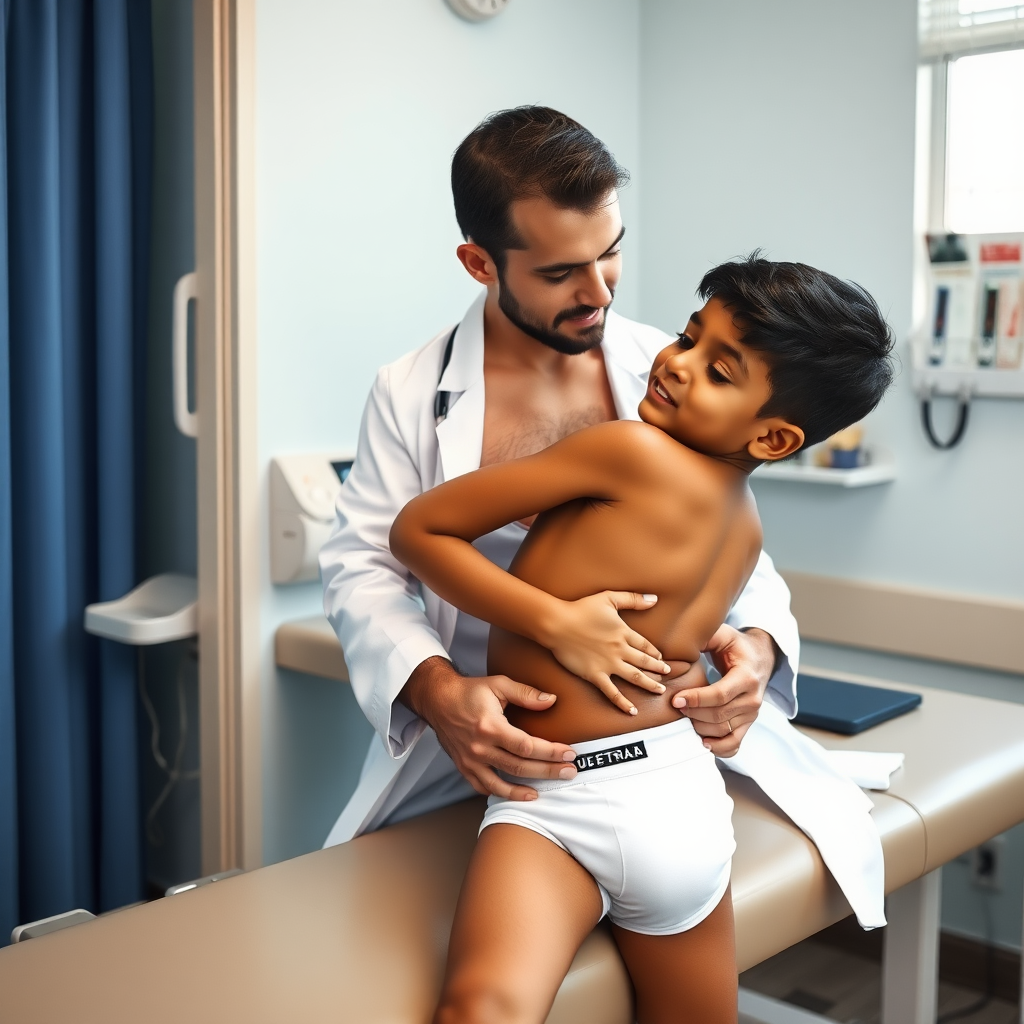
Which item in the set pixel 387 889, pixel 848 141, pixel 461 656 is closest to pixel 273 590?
pixel 461 656

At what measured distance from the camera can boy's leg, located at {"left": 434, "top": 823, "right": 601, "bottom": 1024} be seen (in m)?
1.12

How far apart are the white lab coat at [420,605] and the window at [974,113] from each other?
1.22 meters

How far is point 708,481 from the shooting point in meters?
1.32

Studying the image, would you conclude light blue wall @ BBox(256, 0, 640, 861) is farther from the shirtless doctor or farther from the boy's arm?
the boy's arm

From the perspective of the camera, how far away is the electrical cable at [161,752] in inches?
103

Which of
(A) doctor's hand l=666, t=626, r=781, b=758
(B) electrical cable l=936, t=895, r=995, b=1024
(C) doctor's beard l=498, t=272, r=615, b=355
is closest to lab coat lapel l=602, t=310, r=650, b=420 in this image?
(C) doctor's beard l=498, t=272, r=615, b=355

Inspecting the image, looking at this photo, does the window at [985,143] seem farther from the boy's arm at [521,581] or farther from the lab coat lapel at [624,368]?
the boy's arm at [521,581]

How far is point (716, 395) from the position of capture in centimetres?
129

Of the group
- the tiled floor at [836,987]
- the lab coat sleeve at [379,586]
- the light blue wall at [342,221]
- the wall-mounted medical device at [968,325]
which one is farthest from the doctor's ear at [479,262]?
the tiled floor at [836,987]

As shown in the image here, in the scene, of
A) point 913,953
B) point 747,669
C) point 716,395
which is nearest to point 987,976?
point 913,953

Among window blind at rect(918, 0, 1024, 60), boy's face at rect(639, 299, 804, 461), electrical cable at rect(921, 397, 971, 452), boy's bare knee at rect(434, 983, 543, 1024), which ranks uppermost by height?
window blind at rect(918, 0, 1024, 60)

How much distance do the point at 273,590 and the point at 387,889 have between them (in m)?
1.06

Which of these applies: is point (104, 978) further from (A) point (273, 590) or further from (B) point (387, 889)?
(A) point (273, 590)

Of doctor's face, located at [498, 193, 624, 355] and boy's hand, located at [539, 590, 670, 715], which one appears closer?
boy's hand, located at [539, 590, 670, 715]
